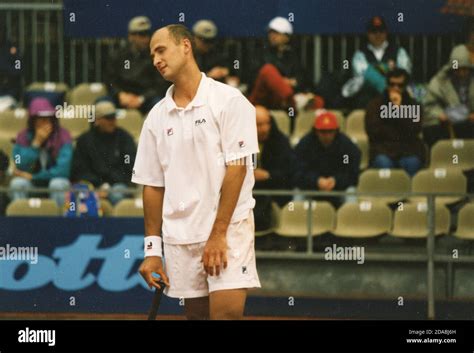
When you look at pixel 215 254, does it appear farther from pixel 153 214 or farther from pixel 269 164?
pixel 269 164

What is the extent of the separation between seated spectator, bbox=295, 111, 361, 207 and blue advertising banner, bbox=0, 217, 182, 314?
1326 millimetres

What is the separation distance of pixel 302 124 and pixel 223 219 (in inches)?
155

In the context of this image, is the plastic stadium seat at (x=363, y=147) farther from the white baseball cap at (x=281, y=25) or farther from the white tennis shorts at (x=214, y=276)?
the white tennis shorts at (x=214, y=276)

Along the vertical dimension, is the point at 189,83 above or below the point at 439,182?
above

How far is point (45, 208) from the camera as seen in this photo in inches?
428

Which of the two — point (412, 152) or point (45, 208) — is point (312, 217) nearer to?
point (412, 152)

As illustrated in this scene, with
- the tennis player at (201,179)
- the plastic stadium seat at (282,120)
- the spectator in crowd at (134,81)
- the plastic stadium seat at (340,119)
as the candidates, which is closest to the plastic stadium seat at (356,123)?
the plastic stadium seat at (340,119)

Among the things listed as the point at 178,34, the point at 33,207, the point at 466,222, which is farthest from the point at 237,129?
the point at 33,207

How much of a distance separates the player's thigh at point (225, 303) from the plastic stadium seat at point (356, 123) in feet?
12.3

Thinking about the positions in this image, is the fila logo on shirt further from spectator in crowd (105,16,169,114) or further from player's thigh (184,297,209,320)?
spectator in crowd (105,16,169,114)

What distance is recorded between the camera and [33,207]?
35.6ft

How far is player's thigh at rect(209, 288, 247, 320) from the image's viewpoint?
7.10 m

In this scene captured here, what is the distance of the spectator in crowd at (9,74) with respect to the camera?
1098 centimetres
